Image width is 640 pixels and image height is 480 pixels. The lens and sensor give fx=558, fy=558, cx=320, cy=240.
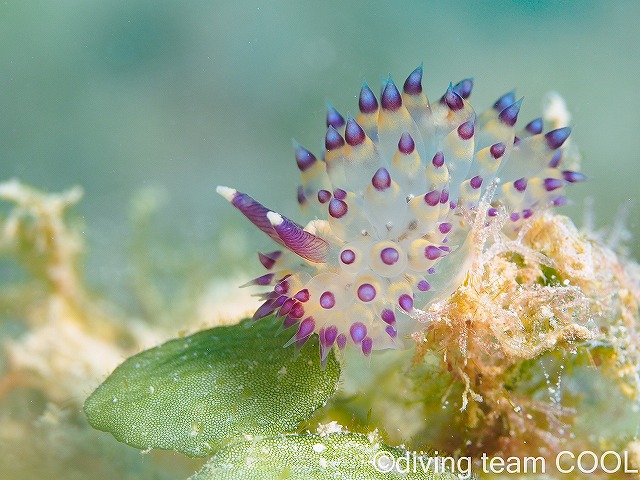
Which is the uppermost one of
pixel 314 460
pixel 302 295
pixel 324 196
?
pixel 324 196

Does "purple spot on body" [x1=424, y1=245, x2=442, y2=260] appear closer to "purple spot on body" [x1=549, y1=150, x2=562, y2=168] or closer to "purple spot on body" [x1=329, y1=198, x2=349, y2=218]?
"purple spot on body" [x1=329, y1=198, x2=349, y2=218]

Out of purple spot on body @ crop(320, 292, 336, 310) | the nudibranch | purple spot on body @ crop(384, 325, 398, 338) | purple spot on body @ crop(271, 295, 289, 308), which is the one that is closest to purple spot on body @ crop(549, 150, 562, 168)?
the nudibranch

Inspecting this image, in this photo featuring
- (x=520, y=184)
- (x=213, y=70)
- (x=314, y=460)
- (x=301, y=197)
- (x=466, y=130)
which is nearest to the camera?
(x=314, y=460)

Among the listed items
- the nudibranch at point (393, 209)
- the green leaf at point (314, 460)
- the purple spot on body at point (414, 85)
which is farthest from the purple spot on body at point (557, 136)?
the green leaf at point (314, 460)

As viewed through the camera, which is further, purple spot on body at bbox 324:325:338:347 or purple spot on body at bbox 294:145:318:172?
purple spot on body at bbox 294:145:318:172

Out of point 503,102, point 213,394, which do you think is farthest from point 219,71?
point 213,394

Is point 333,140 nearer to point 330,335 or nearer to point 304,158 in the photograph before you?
point 304,158

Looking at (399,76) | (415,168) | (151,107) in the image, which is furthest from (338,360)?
(151,107)
